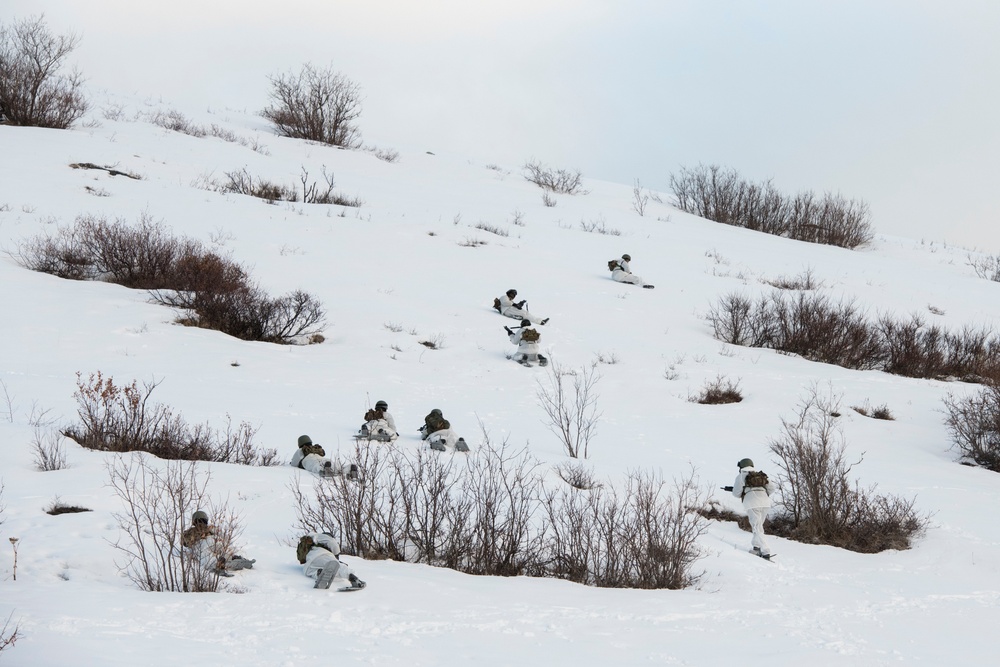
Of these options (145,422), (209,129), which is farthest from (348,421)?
(209,129)

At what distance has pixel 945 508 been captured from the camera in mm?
8258

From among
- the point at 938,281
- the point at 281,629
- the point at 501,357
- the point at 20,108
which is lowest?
the point at 281,629

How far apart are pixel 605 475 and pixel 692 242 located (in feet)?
52.3

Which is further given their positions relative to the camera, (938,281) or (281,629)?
(938,281)

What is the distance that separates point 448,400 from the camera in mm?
10695

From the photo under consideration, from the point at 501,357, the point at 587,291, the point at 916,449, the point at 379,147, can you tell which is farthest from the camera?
the point at 379,147

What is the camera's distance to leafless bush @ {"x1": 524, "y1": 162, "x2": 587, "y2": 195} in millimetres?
29369

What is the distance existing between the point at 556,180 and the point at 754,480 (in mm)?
24306

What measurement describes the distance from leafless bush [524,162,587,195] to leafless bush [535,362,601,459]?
17.7m

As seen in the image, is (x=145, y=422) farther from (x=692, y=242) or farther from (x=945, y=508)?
(x=692, y=242)

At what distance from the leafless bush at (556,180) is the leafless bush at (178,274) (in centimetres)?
1754

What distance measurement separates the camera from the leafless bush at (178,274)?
12.3 m

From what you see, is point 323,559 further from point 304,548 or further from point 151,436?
point 151,436

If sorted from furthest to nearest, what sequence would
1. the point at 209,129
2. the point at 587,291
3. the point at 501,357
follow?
the point at 209,129 < the point at 587,291 < the point at 501,357
